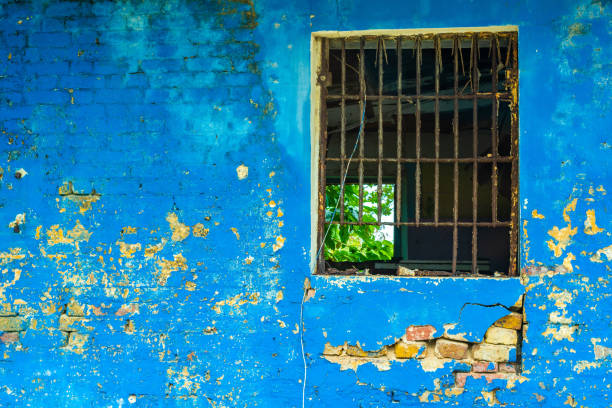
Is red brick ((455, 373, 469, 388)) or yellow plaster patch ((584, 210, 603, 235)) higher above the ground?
yellow plaster patch ((584, 210, 603, 235))

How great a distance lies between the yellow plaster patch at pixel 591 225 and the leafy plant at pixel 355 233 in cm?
449

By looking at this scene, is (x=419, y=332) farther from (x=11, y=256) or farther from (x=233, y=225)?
(x=11, y=256)

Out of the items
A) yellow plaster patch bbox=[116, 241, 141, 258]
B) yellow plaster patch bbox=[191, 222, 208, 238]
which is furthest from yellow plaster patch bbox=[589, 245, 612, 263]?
yellow plaster patch bbox=[116, 241, 141, 258]

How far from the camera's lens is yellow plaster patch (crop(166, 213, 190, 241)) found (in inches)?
121

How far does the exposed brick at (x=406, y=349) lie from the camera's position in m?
2.94

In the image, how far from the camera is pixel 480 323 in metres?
2.90

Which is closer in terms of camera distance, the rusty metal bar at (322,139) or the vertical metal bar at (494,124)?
the vertical metal bar at (494,124)

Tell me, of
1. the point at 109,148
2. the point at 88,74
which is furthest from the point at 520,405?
the point at 88,74

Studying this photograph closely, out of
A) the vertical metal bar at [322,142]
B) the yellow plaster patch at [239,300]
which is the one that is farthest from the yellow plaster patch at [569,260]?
the yellow plaster patch at [239,300]

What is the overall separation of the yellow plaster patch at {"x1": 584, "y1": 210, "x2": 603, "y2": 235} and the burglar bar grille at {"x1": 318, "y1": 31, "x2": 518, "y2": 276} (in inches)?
14.0

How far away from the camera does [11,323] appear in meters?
3.13

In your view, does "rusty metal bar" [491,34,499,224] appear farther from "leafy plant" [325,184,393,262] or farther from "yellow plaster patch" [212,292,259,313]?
"leafy plant" [325,184,393,262]

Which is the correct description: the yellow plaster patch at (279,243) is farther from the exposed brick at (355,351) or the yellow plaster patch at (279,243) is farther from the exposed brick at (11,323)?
the exposed brick at (11,323)

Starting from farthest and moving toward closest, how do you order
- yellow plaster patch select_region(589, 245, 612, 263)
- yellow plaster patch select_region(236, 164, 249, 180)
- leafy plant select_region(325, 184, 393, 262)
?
1. leafy plant select_region(325, 184, 393, 262)
2. yellow plaster patch select_region(236, 164, 249, 180)
3. yellow plaster patch select_region(589, 245, 612, 263)
